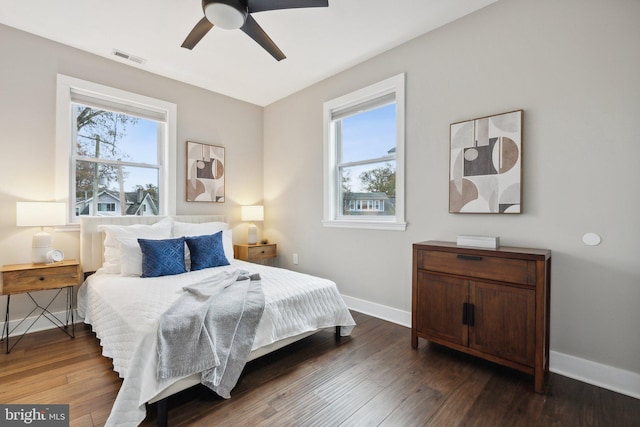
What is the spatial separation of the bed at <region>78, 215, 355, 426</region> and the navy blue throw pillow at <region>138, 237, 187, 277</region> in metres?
0.06

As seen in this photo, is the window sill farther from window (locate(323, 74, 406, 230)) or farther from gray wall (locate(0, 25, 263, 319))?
gray wall (locate(0, 25, 263, 319))

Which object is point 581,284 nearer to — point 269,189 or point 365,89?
point 365,89

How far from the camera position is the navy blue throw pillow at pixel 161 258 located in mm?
2730

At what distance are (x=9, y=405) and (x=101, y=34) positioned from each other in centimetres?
301

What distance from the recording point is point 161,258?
2775mm

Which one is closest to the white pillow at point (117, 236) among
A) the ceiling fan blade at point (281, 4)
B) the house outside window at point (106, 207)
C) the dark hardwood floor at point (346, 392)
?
the house outside window at point (106, 207)

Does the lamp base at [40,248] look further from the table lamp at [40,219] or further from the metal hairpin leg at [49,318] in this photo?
the metal hairpin leg at [49,318]

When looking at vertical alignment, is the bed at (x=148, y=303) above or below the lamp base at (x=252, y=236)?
below

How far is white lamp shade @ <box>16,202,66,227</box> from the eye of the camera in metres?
2.60

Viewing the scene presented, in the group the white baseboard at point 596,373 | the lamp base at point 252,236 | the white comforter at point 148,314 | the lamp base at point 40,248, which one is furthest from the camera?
the lamp base at point 252,236

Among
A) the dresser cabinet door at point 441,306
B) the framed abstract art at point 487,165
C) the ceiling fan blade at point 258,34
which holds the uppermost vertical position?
the ceiling fan blade at point 258,34

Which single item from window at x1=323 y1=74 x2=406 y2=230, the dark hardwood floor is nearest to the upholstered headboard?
the dark hardwood floor

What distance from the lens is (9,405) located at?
1.76m

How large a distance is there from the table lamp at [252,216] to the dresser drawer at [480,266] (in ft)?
8.28
